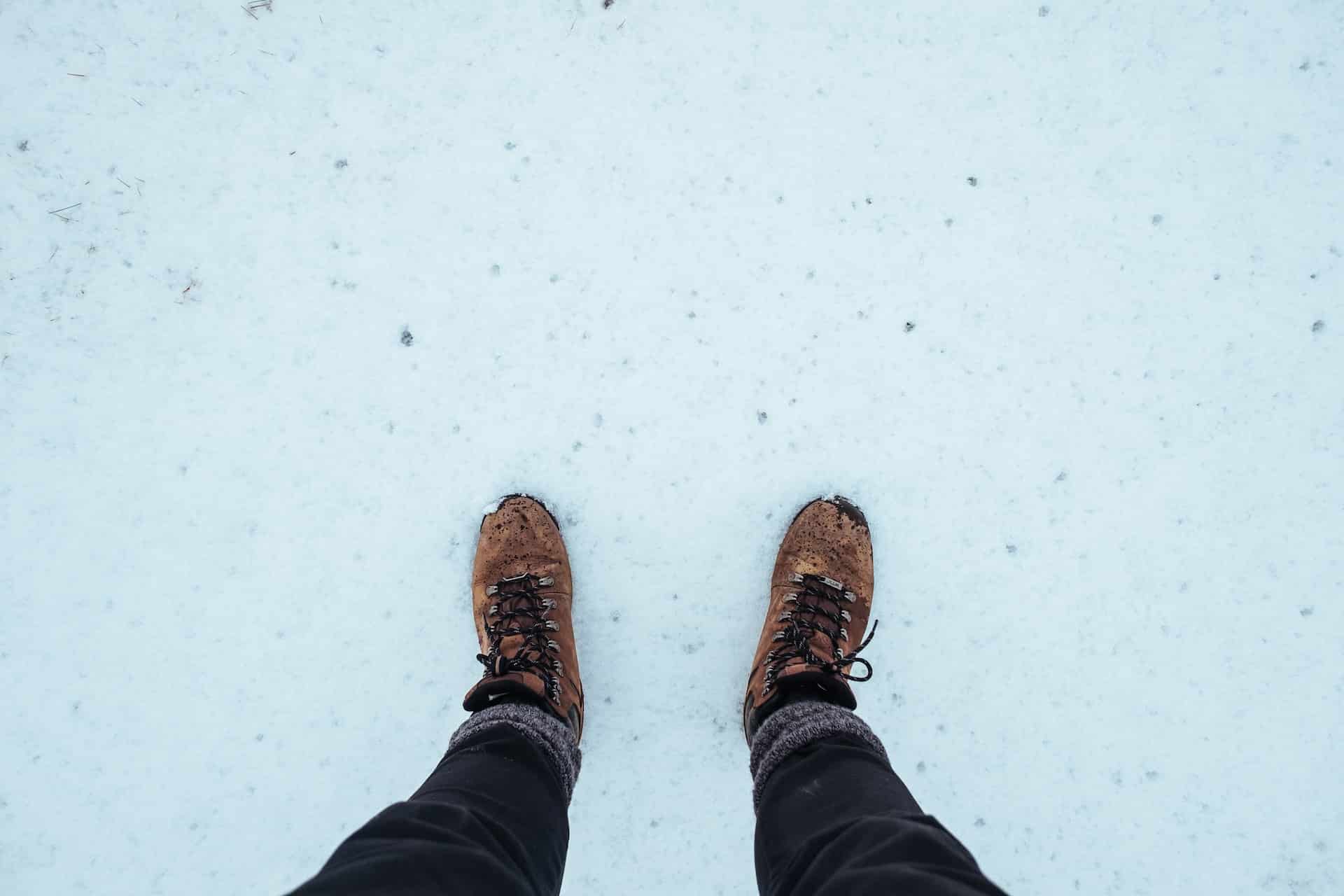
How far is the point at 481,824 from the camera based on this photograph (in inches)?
56.7

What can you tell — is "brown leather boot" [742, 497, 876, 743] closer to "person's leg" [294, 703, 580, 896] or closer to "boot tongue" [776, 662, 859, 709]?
"boot tongue" [776, 662, 859, 709]

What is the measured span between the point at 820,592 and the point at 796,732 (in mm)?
538

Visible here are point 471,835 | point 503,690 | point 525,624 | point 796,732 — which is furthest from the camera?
point 525,624

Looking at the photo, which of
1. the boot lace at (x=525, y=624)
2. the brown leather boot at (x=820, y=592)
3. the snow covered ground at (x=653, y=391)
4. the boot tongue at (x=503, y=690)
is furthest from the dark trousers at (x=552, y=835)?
the snow covered ground at (x=653, y=391)

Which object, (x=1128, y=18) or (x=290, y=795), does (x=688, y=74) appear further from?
(x=290, y=795)

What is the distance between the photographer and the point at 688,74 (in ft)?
7.18

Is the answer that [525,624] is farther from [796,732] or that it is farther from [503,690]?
[796,732]

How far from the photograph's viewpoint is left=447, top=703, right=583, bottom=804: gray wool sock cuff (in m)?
1.75

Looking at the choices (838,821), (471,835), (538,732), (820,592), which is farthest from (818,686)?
(471,835)

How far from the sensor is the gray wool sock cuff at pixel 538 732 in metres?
1.75

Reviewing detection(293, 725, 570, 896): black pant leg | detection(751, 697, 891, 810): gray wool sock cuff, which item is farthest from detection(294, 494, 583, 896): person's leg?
detection(751, 697, 891, 810): gray wool sock cuff

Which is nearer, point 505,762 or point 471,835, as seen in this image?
point 471,835

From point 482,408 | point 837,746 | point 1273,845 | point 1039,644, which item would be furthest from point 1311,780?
point 482,408

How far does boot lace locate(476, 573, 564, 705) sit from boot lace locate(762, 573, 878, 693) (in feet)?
2.28
